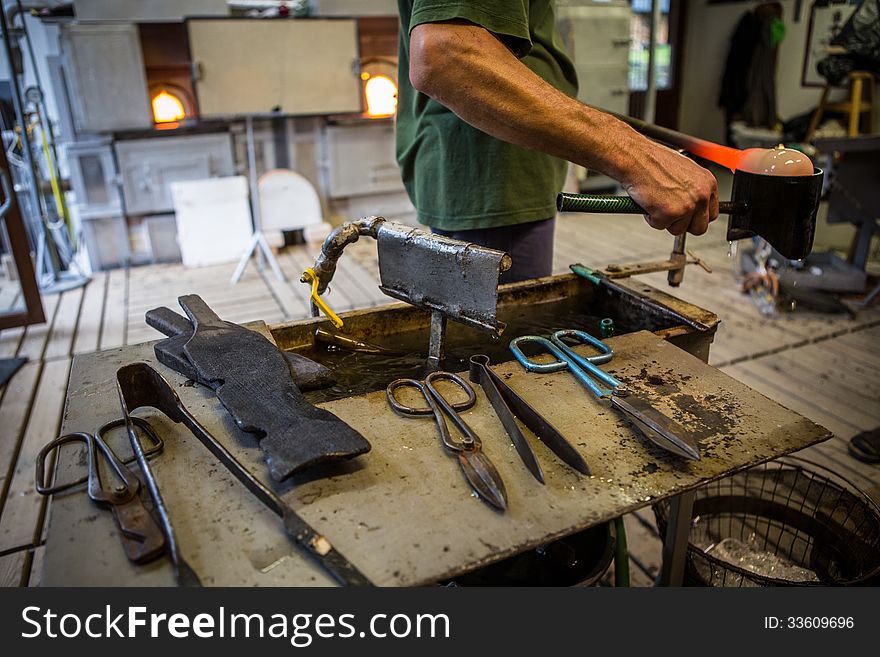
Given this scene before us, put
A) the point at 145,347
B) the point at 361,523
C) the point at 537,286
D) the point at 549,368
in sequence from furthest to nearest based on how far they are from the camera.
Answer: the point at 537,286, the point at 145,347, the point at 549,368, the point at 361,523

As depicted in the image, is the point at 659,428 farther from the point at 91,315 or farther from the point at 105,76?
the point at 105,76

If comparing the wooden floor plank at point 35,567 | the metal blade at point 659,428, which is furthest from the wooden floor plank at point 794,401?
the wooden floor plank at point 35,567

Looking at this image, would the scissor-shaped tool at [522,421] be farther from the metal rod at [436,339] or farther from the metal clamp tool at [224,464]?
the metal clamp tool at [224,464]

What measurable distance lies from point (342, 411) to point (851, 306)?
3.50 m

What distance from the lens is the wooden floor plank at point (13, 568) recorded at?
183 centimetres

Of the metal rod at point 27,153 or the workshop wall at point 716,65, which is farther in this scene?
the workshop wall at point 716,65

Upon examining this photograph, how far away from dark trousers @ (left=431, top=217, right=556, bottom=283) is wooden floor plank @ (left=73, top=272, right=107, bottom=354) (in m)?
2.23

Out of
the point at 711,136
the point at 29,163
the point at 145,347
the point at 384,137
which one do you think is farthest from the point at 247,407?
the point at 711,136

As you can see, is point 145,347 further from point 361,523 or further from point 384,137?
point 384,137

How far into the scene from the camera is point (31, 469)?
7.66 ft

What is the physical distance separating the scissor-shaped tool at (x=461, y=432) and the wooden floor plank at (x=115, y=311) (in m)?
2.35

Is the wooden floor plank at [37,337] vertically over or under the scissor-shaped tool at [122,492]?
under

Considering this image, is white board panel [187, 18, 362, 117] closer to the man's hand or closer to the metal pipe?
the metal pipe

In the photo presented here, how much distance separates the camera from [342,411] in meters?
1.10
